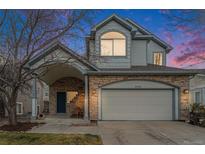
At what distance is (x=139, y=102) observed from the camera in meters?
19.5

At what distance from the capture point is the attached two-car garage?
19.3m

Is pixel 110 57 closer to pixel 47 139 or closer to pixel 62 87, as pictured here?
pixel 62 87

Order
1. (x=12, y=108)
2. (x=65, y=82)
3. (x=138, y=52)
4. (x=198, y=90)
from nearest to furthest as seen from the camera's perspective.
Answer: (x=12, y=108), (x=138, y=52), (x=198, y=90), (x=65, y=82)

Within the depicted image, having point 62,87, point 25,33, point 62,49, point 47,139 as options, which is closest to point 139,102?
point 62,49

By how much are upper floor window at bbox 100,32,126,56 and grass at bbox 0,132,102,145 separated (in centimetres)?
898

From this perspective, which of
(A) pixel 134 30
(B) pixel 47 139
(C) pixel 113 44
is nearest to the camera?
(B) pixel 47 139

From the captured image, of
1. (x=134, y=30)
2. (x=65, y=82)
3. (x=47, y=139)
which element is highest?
(x=134, y=30)

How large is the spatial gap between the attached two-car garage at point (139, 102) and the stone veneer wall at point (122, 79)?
0.37 metres

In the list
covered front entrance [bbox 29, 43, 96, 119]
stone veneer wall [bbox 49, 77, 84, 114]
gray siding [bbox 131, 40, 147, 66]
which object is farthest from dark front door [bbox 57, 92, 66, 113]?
gray siding [bbox 131, 40, 147, 66]

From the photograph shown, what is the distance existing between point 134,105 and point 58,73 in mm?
6330

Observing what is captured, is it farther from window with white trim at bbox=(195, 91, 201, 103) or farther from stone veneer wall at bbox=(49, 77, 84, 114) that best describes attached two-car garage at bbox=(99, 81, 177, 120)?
stone veneer wall at bbox=(49, 77, 84, 114)

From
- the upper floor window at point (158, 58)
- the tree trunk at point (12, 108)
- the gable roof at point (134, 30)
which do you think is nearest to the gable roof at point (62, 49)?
the gable roof at point (134, 30)
